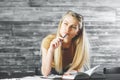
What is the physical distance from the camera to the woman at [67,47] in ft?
13.3

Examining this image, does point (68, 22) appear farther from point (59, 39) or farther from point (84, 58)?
point (84, 58)

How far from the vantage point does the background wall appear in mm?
4023

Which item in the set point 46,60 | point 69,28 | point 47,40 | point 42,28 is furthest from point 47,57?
point 69,28

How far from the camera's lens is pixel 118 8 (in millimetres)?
4090

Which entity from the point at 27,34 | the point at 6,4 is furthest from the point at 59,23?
the point at 6,4

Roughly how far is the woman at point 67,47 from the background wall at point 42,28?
10 centimetres

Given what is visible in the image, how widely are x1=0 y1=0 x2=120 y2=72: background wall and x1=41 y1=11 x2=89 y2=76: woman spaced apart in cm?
10

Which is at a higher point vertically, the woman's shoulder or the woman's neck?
the woman's shoulder

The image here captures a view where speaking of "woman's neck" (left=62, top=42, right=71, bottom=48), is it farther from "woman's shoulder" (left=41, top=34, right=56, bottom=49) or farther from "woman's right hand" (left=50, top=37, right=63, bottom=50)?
"woman's shoulder" (left=41, top=34, right=56, bottom=49)

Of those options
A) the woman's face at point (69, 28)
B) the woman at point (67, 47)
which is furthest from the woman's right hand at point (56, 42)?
the woman's face at point (69, 28)

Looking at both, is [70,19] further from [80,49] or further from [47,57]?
[47,57]

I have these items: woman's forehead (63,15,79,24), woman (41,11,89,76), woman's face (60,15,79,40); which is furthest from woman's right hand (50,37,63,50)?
woman's forehead (63,15,79,24)

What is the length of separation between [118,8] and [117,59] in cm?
90

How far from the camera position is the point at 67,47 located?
13.4 ft
